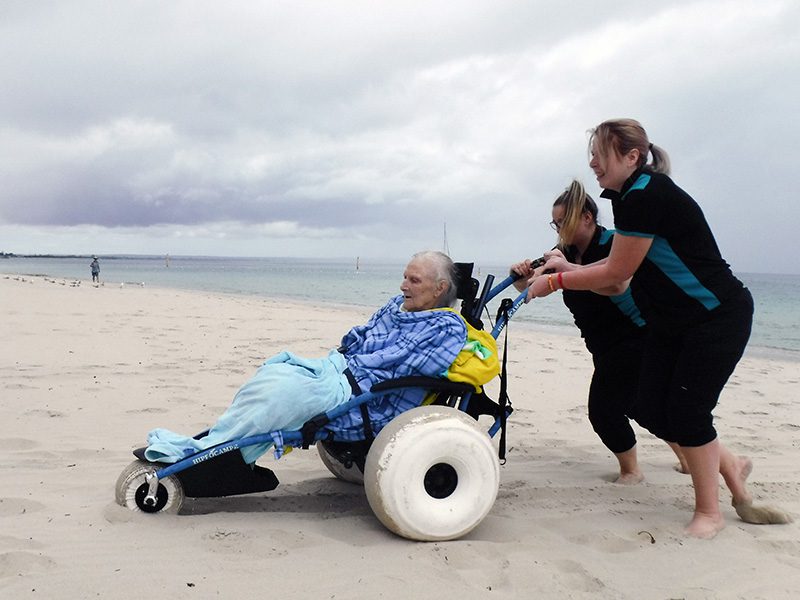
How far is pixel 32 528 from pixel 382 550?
60.6 inches

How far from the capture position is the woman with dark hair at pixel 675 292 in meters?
2.99

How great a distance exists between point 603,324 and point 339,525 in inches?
76.0

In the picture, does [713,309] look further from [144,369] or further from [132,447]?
[144,369]

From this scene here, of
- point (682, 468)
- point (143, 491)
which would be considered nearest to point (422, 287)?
point (143, 491)

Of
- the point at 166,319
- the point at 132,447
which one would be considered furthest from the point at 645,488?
the point at 166,319

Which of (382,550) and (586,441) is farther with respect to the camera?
(586,441)

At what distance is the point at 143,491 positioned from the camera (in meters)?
3.09

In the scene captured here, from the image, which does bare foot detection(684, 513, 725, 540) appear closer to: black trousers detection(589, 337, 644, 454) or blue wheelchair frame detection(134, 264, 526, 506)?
black trousers detection(589, 337, 644, 454)

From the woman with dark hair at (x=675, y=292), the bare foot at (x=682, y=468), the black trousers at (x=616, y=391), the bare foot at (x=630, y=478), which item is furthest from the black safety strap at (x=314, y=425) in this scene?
the bare foot at (x=682, y=468)

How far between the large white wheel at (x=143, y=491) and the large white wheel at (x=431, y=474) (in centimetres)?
91

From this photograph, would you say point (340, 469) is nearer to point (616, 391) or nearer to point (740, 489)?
point (616, 391)

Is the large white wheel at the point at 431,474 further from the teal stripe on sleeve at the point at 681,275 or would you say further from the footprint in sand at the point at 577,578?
the teal stripe on sleeve at the point at 681,275

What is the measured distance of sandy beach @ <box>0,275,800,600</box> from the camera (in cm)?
249

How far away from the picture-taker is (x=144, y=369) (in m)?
6.91
